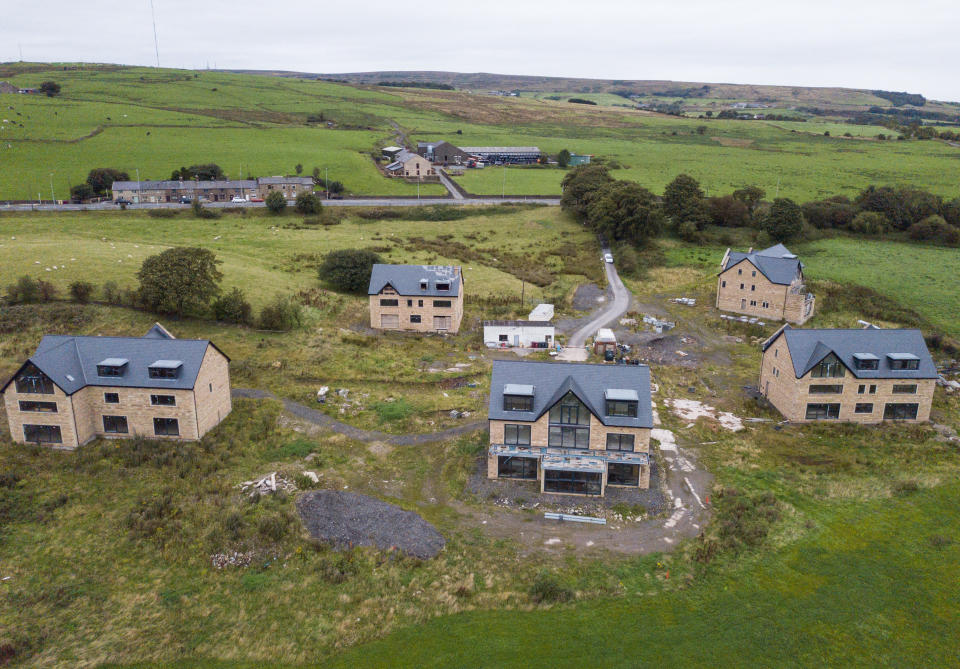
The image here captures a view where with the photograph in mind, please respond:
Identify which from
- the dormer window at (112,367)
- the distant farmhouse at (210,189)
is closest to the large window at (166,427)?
the dormer window at (112,367)

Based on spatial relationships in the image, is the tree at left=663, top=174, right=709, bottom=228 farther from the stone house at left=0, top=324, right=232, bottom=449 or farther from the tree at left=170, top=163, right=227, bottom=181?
the tree at left=170, top=163, right=227, bottom=181

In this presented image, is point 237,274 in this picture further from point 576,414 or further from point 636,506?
point 636,506

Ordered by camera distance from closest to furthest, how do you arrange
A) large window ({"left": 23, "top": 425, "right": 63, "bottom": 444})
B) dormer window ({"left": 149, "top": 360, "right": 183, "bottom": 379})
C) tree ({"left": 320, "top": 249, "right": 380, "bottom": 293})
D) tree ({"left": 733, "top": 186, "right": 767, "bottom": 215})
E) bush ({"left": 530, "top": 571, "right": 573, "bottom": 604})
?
bush ({"left": 530, "top": 571, "right": 573, "bottom": 604})
large window ({"left": 23, "top": 425, "right": 63, "bottom": 444})
dormer window ({"left": 149, "top": 360, "right": 183, "bottom": 379})
tree ({"left": 320, "top": 249, "right": 380, "bottom": 293})
tree ({"left": 733, "top": 186, "right": 767, "bottom": 215})

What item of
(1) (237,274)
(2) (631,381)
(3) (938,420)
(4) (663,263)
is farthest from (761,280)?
(1) (237,274)

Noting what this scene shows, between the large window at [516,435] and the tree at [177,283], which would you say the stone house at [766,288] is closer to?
the large window at [516,435]

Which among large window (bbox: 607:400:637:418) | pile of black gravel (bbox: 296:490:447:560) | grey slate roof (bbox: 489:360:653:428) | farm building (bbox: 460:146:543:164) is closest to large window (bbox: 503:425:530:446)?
grey slate roof (bbox: 489:360:653:428)

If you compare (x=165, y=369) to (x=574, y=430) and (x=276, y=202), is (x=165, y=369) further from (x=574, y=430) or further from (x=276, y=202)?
(x=276, y=202)
